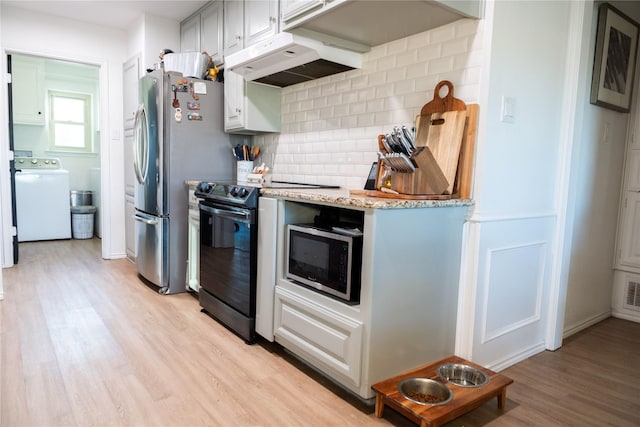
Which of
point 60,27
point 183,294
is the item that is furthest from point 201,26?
point 183,294

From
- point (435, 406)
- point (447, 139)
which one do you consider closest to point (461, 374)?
point (435, 406)

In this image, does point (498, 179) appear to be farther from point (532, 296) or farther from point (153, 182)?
point (153, 182)

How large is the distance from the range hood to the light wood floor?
1700mm

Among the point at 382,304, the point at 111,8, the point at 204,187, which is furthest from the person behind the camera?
the point at 111,8

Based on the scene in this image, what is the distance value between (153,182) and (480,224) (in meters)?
2.50

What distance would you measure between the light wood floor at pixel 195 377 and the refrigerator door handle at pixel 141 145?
1.08 m

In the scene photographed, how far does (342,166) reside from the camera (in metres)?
2.79

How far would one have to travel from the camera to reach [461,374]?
6.29 ft

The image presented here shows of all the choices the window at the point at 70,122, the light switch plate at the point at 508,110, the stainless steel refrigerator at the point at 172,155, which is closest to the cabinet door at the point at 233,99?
the stainless steel refrigerator at the point at 172,155

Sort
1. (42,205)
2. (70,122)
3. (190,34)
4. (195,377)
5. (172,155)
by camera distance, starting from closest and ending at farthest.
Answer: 1. (195,377)
2. (172,155)
3. (190,34)
4. (42,205)
5. (70,122)

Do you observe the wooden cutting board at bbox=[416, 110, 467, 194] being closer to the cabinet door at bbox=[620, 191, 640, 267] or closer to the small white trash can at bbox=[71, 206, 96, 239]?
the cabinet door at bbox=[620, 191, 640, 267]

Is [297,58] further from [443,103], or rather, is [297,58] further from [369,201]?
[369,201]

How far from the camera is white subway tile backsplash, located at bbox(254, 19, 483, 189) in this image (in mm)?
2072

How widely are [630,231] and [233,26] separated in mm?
3374
